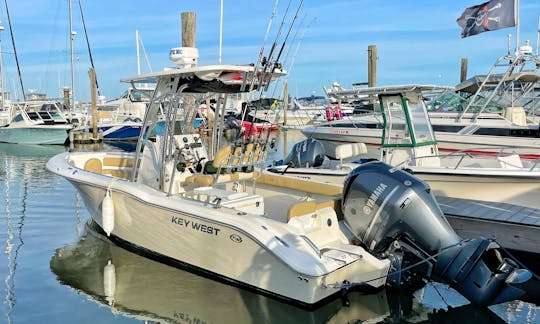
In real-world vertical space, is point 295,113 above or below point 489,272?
above

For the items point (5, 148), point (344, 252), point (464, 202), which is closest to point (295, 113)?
point (5, 148)

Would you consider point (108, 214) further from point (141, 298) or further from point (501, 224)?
point (501, 224)

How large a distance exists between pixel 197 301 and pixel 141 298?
2.08ft

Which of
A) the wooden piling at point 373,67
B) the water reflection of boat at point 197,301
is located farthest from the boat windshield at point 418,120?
the wooden piling at point 373,67

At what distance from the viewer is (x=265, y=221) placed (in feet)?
17.0

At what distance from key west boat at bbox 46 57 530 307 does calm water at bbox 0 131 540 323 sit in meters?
0.18

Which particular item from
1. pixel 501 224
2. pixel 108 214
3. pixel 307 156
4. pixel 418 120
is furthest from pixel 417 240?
pixel 307 156

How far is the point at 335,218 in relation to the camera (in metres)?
5.69

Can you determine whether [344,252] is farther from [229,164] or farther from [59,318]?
[59,318]

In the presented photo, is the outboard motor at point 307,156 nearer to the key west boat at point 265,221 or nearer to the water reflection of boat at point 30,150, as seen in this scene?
the key west boat at point 265,221

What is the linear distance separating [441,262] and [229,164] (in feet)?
8.74

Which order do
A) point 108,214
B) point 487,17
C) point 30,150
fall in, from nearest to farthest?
point 108,214 < point 487,17 < point 30,150

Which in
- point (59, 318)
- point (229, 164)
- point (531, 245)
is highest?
point (229, 164)

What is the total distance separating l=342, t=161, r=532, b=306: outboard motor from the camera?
454 centimetres
